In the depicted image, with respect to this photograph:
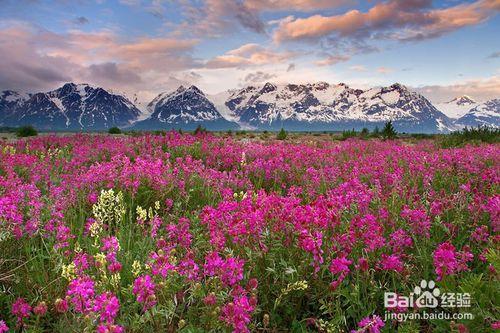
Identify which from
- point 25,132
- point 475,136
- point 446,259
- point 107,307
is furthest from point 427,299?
point 25,132

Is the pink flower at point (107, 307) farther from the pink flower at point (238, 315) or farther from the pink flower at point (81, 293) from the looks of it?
the pink flower at point (238, 315)

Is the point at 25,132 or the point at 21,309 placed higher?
the point at 25,132

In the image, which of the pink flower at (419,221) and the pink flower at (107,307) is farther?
the pink flower at (419,221)

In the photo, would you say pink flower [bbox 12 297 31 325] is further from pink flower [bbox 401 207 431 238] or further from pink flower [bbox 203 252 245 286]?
pink flower [bbox 401 207 431 238]

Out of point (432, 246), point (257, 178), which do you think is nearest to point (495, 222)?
point (432, 246)

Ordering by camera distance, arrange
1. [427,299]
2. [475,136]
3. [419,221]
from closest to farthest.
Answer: [427,299] < [419,221] < [475,136]

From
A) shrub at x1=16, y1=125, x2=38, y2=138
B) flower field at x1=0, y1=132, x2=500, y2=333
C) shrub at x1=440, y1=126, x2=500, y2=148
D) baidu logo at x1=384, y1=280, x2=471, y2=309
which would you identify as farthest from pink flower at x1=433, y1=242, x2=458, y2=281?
shrub at x1=16, y1=125, x2=38, y2=138

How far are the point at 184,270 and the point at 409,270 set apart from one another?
5.47 ft

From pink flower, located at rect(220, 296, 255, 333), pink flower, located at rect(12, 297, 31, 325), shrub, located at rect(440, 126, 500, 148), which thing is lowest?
pink flower, located at rect(12, 297, 31, 325)

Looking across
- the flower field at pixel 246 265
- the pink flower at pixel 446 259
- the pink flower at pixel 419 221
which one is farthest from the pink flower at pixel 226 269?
the pink flower at pixel 419 221

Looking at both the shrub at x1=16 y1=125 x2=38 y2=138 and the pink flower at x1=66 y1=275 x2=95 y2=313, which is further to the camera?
the shrub at x1=16 y1=125 x2=38 y2=138

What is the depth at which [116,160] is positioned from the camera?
7.05 metres

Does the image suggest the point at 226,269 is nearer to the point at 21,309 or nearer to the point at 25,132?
the point at 21,309

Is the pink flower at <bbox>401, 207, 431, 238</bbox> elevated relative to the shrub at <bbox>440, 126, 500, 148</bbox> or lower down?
lower down
